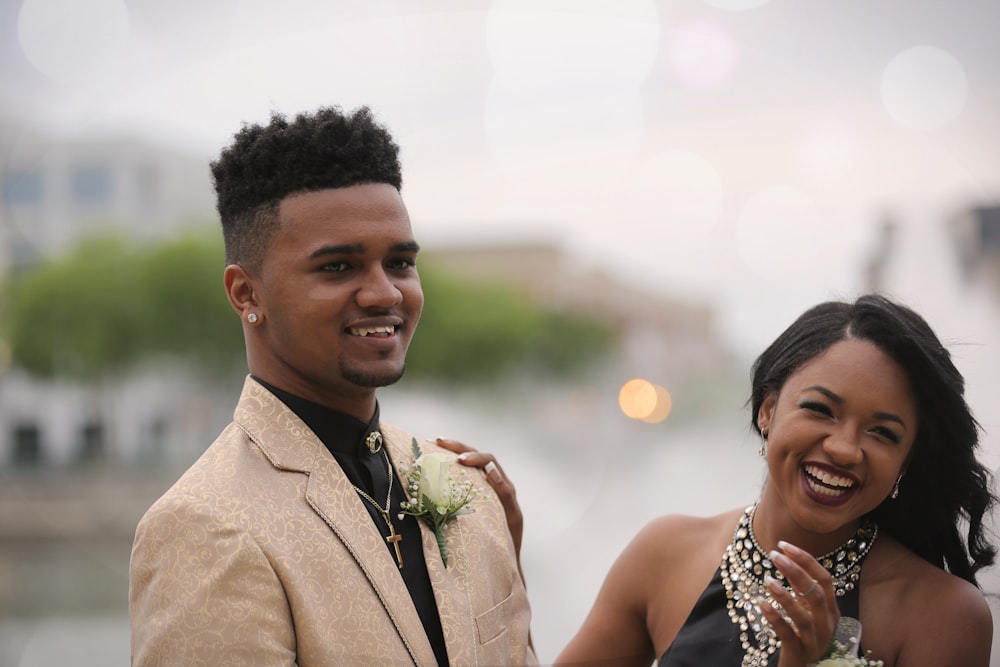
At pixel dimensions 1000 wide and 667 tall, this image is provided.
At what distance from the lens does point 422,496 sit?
2564 mm

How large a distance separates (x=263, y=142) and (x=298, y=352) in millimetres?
499

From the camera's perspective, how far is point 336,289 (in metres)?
2.34

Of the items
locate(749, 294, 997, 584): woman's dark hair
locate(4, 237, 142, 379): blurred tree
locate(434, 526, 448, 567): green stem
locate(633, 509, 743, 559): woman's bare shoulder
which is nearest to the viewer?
locate(434, 526, 448, 567): green stem

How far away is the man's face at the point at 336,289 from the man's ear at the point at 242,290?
26mm

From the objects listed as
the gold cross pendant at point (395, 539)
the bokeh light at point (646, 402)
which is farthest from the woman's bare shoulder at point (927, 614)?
the bokeh light at point (646, 402)

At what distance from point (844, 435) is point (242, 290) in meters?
Result: 1.51

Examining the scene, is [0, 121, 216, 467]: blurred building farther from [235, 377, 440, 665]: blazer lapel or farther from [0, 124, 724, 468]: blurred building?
[235, 377, 440, 665]: blazer lapel

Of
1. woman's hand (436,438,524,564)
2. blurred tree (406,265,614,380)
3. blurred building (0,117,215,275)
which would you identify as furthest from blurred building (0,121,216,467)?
woman's hand (436,438,524,564)

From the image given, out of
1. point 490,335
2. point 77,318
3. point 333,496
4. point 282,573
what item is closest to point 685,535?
point 333,496

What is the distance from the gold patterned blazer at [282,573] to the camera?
2.10 m

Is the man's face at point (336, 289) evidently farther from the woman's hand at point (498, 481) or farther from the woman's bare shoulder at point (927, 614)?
the woman's bare shoulder at point (927, 614)

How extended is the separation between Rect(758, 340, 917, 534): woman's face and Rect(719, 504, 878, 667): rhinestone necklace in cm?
17

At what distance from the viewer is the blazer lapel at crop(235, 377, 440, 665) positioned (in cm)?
234

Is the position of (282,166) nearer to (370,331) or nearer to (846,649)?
(370,331)
